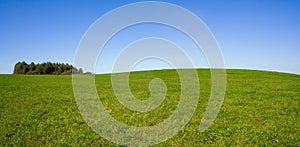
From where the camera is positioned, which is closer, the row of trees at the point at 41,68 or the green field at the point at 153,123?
the green field at the point at 153,123

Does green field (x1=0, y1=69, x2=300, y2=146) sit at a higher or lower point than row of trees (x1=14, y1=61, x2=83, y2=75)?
lower

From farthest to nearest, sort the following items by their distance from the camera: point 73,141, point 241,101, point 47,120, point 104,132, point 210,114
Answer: point 241,101 < point 210,114 < point 47,120 < point 104,132 < point 73,141

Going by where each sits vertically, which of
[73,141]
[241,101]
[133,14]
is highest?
[133,14]

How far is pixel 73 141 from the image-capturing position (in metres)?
10.4

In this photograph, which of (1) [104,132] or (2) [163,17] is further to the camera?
(2) [163,17]

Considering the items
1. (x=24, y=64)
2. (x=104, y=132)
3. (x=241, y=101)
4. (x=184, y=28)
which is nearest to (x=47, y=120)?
(x=104, y=132)

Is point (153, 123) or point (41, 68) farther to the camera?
point (41, 68)

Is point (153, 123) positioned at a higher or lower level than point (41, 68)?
lower

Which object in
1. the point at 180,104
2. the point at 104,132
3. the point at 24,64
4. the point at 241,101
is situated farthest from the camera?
the point at 24,64

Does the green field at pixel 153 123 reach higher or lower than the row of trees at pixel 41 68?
lower

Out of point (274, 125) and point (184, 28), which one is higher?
point (184, 28)

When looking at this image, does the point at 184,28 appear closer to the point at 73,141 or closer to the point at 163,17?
the point at 163,17

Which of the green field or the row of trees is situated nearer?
the green field

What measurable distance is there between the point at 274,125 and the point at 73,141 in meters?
9.04
